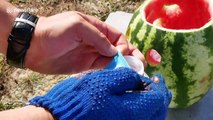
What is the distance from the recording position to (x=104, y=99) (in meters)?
1.62

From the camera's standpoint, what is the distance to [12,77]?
10.7ft

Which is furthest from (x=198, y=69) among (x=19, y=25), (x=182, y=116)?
(x=19, y=25)

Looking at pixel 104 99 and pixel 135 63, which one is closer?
pixel 104 99

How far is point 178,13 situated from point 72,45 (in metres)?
0.73

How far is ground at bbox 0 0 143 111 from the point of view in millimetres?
3135

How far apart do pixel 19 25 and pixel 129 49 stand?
60 cm

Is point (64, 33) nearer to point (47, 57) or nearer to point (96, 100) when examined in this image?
point (47, 57)

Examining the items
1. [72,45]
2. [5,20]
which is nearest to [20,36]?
[5,20]

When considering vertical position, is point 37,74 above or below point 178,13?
below

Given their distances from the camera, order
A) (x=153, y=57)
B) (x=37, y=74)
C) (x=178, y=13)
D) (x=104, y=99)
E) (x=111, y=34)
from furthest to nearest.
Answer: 1. (x=37, y=74)
2. (x=178, y=13)
3. (x=153, y=57)
4. (x=111, y=34)
5. (x=104, y=99)

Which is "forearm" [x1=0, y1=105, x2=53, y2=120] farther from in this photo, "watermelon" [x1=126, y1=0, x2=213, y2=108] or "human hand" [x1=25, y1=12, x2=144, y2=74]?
"watermelon" [x1=126, y1=0, x2=213, y2=108]

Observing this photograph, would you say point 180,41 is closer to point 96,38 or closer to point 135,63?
point 135,63

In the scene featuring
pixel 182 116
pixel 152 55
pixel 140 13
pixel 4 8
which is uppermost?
pixel 4 8

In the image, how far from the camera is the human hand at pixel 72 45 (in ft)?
6.78
